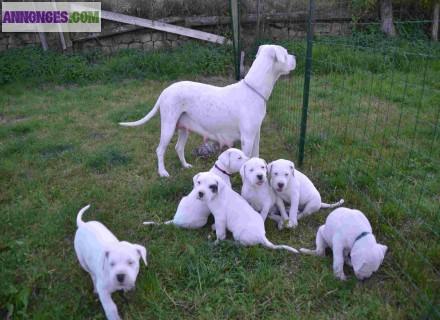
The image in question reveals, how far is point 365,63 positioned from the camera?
25.2 feet

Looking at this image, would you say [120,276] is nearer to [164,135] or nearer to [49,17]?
[164,135]

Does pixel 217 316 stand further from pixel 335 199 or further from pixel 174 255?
pixel 335 199

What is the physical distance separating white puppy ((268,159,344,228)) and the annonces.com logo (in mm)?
8451

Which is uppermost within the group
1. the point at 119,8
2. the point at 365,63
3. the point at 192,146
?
the point at 119,8

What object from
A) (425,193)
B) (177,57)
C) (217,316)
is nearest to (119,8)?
(177,57)

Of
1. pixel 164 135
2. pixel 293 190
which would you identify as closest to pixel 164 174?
pixel 164 135

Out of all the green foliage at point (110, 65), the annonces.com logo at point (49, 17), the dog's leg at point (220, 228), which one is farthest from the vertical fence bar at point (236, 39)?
the dog's leg at point (220, 228)

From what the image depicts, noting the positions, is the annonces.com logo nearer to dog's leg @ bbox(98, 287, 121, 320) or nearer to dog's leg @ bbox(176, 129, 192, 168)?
dog's leg @ bbox(176, 129, 192, 168)

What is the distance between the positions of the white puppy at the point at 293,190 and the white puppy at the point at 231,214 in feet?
1.23

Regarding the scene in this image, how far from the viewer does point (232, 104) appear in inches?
189

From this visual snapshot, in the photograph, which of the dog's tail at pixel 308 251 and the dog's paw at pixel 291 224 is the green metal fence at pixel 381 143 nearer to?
the dog's tail at pixel 308 251

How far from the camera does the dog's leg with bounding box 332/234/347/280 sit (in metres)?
3.25

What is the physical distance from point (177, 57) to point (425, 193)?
701cm

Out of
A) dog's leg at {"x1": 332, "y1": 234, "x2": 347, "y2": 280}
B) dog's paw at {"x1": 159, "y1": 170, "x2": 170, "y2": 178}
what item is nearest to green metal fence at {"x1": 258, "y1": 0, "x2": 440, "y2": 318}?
dog's leg at {"x1": 332, "y1": 234, "x2": 347, "y2": 280}
